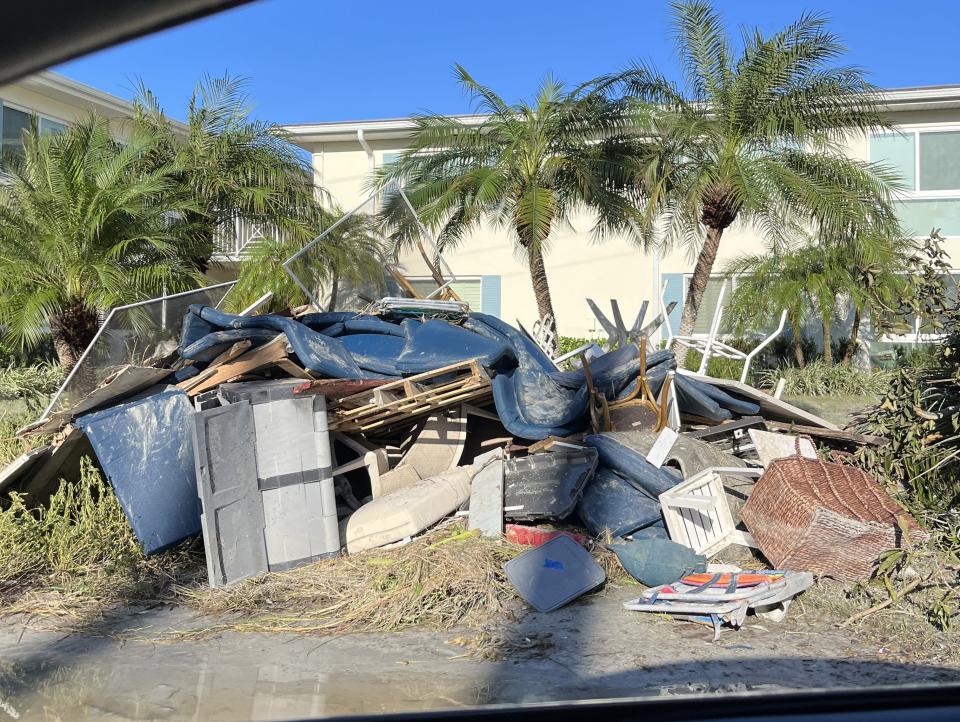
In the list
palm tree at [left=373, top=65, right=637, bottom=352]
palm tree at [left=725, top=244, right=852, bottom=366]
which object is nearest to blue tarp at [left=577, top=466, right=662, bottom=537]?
palm tree at [left=373, top=65, right=637, bottom=352]

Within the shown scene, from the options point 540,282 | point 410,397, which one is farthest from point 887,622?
point 540,282

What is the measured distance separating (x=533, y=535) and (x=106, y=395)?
3583 millimetres

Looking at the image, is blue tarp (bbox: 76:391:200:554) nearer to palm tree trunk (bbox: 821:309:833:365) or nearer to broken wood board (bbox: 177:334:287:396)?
broken wood board (bbox: 177:334:287:396)

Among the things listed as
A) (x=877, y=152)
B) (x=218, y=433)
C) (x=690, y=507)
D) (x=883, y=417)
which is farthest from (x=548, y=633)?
(x=877, y=152)

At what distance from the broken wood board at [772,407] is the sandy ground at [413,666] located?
3329 millimetres

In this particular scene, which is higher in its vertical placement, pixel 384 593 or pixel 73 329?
pixel 73 329

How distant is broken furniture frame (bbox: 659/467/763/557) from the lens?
641cm

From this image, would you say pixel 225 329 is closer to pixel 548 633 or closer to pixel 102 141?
pixel 548 633

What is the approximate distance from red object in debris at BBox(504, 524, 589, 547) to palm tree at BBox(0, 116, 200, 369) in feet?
19.9

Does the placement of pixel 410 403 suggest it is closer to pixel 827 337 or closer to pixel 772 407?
pixel 772 407

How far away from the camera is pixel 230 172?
1256 cm

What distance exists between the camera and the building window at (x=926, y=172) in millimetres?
15430

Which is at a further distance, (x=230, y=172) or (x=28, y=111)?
(x=28, y=111)

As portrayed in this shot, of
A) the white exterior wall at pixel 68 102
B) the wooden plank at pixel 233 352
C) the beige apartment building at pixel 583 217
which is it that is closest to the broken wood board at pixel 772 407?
the wooden plank at pixel 233 352
